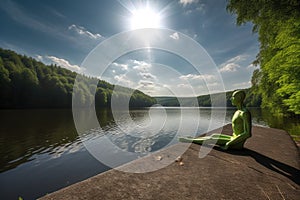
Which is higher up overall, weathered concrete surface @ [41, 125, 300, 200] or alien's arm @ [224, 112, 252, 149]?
alien's arm @ [224, 112, 252, 149]

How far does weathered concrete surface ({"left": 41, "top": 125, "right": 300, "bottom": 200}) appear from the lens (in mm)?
1913

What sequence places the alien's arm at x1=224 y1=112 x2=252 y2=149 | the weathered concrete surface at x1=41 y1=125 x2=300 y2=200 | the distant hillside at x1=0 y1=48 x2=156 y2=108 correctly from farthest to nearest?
the distant hillside at x1=0 y1=48 x2=156 y2=108 < the alien's arm at x1=224 y1=112 x2=252 y2=149 < the weathered concrete surface at x1=41 y1=125 x2=300 y2=200

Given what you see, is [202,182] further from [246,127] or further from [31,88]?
[31,88]

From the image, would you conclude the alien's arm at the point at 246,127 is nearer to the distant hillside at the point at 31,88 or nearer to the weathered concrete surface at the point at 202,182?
the weathered concrete surface at the point at 202,182

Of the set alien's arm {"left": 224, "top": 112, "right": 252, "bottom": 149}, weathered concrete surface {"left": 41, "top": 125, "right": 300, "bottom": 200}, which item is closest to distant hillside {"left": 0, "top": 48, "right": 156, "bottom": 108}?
weathered concrete surface {"left": 41, "top": 125, "right": 300, "bottom": 200}

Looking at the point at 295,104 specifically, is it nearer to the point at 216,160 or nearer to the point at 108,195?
the point at 216,160

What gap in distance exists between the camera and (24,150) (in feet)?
37.4

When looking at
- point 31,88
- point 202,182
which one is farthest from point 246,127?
point 31,88

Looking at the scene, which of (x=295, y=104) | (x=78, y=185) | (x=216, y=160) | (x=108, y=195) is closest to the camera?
(x=108, y=195)

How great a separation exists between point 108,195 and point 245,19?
29.0 feet

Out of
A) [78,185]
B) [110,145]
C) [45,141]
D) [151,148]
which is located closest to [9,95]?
[45,141]

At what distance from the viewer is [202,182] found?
7.35ft

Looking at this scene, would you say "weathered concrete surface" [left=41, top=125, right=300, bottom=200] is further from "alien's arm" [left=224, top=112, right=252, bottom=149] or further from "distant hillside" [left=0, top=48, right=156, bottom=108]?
"distant hillside" [left=0, top=48, right=156, bottom=108]

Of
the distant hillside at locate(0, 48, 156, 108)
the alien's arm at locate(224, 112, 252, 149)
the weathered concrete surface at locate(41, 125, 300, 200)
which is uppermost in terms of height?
the distant hillside at locate(0, 48, 156, 108)
